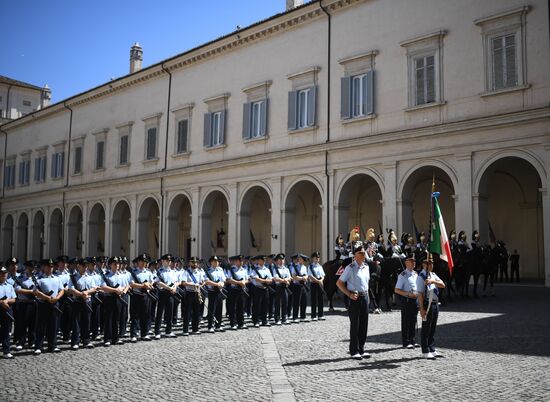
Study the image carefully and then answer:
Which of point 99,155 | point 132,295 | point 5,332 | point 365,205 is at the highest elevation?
point 99,155

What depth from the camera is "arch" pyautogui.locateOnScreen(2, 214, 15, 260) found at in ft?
163

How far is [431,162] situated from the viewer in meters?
21.5

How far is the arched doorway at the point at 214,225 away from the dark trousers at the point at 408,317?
67.8 ft

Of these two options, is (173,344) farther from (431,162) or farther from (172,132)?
(172,132)

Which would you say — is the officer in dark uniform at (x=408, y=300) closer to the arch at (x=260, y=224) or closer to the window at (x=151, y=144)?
the arch at (x=260, y=224)

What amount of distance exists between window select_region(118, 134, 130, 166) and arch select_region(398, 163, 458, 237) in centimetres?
1859

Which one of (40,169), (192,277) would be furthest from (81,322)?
(40,169)

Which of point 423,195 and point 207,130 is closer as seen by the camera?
point 423,195

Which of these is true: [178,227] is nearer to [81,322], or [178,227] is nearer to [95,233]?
[95,233]

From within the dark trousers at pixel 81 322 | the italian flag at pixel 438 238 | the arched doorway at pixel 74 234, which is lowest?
the dark trousers at pixel 81 322

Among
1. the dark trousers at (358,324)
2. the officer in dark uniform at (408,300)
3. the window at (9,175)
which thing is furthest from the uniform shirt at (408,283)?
the window at (9,175)

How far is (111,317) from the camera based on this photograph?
12.7 m

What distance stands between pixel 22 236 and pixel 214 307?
3830cm

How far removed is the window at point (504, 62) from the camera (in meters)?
19.7
